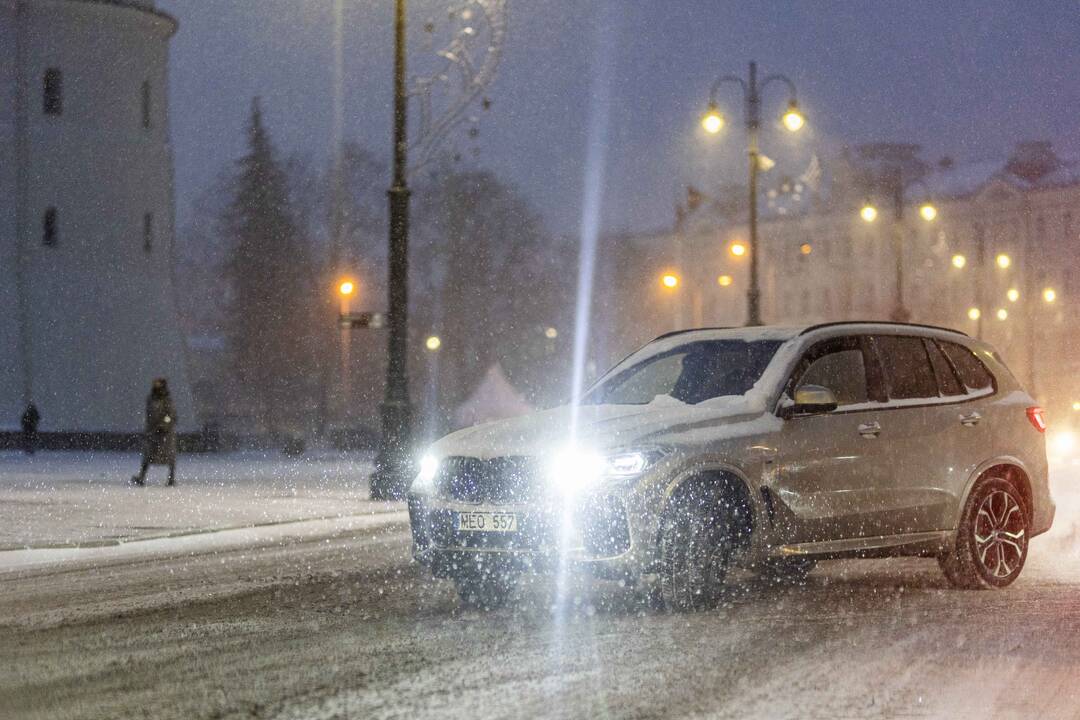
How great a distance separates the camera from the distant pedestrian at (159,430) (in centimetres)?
2923

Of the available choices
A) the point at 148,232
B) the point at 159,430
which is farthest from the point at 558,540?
the point at 148,232

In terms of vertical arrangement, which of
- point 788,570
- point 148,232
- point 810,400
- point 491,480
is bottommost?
point 788,570

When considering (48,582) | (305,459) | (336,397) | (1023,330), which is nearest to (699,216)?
(1023,330)

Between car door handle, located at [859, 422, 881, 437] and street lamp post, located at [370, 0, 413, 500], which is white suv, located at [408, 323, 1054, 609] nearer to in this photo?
car door handle, located at [859, 422, 881, 437]

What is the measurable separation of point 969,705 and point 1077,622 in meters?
3.01

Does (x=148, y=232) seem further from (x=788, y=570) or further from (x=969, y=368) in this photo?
(x=969, y=368)

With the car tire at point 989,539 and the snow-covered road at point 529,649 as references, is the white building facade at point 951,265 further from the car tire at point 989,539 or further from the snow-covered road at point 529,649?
the snow-covered road at point 529,649

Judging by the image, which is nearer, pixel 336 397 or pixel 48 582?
pixel 48 582

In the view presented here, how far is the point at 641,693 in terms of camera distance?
7590 millimetres

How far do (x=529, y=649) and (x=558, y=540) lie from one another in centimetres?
130

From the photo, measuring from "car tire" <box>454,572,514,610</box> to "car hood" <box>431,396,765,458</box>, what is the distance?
0.81 meters

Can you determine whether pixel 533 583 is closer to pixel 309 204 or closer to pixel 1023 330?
pixel 309 204

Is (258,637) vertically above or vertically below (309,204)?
below

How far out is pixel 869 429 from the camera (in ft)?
37.2
